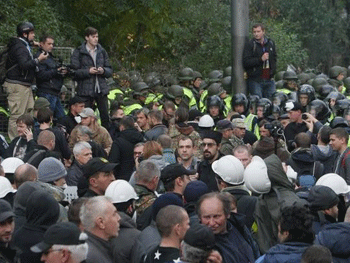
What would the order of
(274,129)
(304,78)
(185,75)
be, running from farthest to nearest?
(304,78) < (185,75) < (274,129)

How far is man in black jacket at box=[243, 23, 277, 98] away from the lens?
23688 mm

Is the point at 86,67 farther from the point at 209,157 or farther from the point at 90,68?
the point at 209,157

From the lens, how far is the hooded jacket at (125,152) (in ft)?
54.0

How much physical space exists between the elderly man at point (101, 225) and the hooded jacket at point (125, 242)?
1.07 feet

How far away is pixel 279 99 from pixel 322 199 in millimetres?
11612

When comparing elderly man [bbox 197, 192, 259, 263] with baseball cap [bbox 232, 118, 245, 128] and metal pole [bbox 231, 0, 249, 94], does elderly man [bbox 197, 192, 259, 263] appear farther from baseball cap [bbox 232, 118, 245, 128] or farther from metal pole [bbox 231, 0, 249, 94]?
metal pole [bbox 231, 0, 249, 94]

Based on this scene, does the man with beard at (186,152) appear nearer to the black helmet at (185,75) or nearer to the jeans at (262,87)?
the jeans at (262,87)

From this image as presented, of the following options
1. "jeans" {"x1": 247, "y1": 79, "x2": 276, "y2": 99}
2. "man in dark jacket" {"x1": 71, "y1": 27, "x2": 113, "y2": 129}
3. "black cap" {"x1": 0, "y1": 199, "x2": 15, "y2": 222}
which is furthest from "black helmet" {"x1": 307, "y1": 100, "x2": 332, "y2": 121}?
"black cap" {"x1": 0, "y1": 199, "x2": 15, "y2": 222}

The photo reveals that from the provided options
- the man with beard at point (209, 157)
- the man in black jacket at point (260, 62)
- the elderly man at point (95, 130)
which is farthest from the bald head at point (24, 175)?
the man in black jacket at point (260, 62)

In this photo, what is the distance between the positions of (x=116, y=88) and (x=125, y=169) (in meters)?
8.29

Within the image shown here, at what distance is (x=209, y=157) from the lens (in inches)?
598

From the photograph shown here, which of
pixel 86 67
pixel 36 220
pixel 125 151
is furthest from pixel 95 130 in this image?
pixel 36 220

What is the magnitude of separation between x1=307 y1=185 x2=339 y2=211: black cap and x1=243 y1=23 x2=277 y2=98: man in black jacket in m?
12.5

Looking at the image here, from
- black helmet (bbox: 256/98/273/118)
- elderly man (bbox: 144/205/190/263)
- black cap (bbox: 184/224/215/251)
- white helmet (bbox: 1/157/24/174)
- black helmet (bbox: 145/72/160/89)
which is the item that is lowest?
black helmet (bbox: 145/72/160/89)
